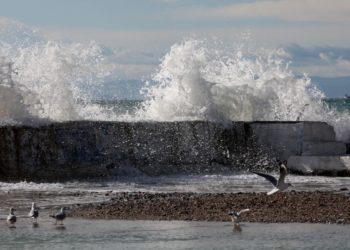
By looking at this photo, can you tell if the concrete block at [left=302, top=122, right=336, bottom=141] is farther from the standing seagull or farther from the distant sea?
the standing seagull

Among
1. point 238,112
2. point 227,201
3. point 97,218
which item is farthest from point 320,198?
point 238,112

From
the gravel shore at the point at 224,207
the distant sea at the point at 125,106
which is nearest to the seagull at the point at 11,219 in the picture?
the gravel shore at the point at 224,207

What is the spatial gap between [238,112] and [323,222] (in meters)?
19.9

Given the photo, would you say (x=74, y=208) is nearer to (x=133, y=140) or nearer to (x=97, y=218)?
(x=97, y=218)

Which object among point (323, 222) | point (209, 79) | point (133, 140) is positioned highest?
point (209, 79)

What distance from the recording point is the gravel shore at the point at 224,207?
1864 centimetres

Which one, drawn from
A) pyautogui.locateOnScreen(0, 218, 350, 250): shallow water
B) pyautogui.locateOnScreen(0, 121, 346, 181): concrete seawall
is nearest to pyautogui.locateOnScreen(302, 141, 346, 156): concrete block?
pyautogui.locateOnScreen(0, 121, 346, 181): concrete seawall

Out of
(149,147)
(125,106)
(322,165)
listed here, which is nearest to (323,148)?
(322,165)

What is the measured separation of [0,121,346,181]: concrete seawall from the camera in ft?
92.1

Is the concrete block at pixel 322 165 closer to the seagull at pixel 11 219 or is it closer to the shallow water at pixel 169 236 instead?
the shallow water at pixel 169 236

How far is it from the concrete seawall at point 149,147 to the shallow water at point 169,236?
9871mm

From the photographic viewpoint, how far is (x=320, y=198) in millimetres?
20906

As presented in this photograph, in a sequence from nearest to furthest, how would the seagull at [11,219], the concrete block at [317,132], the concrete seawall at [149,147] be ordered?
the seagull at [11,219] → the concrete seawall at [149,147] → the concrete block at [317,132]

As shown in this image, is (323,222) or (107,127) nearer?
(323,222)
